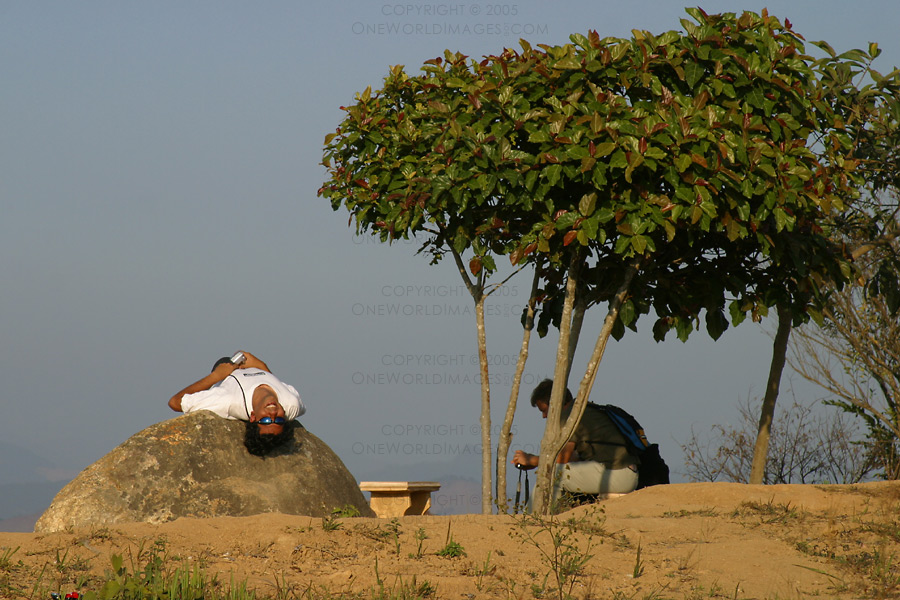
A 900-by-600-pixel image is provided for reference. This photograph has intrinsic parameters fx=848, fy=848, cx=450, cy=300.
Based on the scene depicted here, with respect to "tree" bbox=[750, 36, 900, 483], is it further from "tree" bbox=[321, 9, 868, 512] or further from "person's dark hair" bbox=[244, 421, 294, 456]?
"person's dark hair" bbox=[244, 421, 294, 456]

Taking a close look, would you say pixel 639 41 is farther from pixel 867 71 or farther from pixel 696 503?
pixel 696 503

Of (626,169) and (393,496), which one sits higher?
(626,169)

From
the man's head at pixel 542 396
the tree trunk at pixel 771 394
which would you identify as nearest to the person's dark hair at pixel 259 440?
the man's head at pixel 542 396

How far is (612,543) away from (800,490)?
3.23 m

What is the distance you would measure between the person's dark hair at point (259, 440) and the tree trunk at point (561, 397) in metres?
2.42

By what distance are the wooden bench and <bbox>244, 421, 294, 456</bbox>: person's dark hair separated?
146cm

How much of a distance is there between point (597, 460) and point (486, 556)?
13.8 feet

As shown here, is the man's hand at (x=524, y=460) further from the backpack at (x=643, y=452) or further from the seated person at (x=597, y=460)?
the backpack at (x=643, y=452)

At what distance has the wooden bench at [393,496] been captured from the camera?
28.6 ft

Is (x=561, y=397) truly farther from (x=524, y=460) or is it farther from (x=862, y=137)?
(x=862, y=137)

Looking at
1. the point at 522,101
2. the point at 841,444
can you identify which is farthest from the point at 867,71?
the point at 841,444

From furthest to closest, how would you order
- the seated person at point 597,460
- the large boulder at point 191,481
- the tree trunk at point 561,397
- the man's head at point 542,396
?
the man's head at point 542,396 < the seated person at point 597,460 < the tree trunk at point 561,397 < the large boulder at point 191,481

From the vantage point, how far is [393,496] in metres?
8.83

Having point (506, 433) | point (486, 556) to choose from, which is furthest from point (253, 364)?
point (486, 556)
